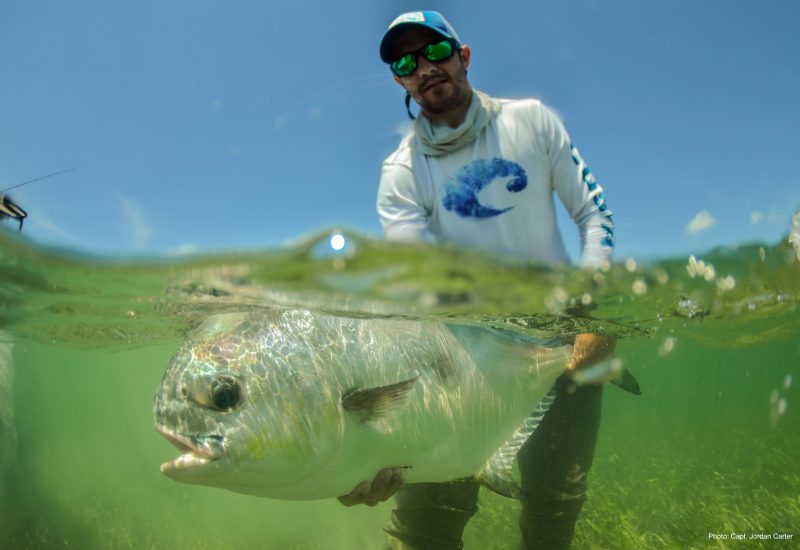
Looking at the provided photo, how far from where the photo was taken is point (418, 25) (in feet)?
12.9

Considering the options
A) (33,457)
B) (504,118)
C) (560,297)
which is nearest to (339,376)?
(504,118)

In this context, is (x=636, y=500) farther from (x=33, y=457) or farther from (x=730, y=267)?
(x=33, y=457)

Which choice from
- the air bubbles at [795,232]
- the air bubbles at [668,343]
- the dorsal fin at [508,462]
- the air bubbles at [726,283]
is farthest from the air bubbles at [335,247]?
the air bubbles at [668,343]

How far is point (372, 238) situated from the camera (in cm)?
430

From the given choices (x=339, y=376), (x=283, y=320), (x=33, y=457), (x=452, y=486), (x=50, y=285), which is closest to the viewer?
(x=339, y=376)

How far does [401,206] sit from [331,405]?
Result: 76.6 inches

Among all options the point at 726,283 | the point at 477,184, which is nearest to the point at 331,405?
the point at 477,184

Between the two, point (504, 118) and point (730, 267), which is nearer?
point (504, 118)

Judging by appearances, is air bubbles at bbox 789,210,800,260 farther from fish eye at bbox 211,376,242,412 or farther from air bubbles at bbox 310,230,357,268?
fish eye at bbox 211,376,242,412

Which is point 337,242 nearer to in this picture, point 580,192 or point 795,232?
point 580,192

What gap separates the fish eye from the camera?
2859 mm

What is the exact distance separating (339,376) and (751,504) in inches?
357

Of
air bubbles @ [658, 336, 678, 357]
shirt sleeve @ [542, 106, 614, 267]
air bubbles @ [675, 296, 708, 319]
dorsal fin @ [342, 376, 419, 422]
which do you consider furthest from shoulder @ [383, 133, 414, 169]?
air bubbles @ [658, 336, 678, 357]

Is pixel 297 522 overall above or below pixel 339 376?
below
